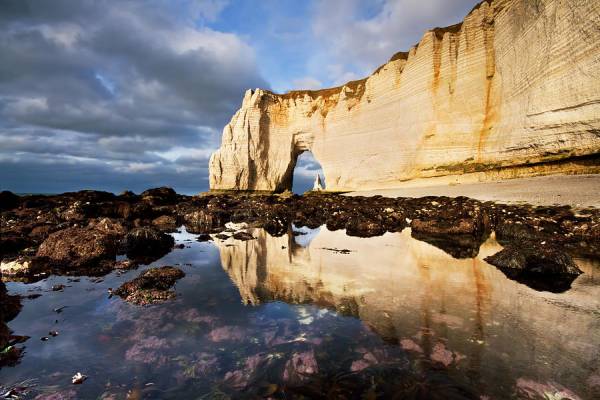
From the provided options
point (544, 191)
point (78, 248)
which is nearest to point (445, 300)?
point (78, 248)

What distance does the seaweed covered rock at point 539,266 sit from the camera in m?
5.78

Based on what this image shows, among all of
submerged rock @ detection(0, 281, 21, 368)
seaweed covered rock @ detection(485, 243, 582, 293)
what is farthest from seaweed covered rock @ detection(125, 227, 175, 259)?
seaweed covered rock @ detection(485, 243, 582, 293)

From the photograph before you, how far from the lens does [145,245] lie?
9.63 m

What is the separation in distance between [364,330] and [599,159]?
21204 millimetres

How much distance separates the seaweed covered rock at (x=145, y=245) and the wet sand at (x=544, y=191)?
57.3ft

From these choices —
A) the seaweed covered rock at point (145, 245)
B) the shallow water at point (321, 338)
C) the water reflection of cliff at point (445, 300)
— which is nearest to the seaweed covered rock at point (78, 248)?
the seaweed covered rock at point (145, 245)

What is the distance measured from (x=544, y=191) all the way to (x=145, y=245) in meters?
20.5

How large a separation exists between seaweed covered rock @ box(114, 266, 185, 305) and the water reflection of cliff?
1315 millimetres

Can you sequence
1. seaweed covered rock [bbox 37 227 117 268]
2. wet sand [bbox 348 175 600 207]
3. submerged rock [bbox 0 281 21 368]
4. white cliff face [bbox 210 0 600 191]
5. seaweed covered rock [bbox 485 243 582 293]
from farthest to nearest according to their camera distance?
white cliff face [bbox 210 0 600 191] → wet sand [bbox 348 175 600 207] → seaweed covered rock [bbox 37 227 117 268] → seaweed covered rock [bbox 485 243 582 293] → submerged rock [bbox 0 281 21 368]

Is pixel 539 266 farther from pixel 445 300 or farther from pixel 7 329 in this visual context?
pixel 7 329

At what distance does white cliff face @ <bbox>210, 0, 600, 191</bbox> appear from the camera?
17.7 metres

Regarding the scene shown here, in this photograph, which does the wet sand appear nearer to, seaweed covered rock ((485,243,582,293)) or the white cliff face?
the white cliff face

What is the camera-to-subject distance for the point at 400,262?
25.0 ft

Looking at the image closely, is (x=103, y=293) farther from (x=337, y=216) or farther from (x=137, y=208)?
(x=137, y=208)
